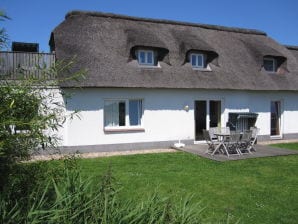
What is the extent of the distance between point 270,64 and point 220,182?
44.2 feet

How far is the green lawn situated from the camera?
673 centimetres

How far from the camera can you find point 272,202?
736cm

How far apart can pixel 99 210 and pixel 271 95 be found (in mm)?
17423

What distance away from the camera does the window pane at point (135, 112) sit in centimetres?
1551

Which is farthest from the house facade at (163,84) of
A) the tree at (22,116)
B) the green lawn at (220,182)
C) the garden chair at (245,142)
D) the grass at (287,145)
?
the tree at (22,116)

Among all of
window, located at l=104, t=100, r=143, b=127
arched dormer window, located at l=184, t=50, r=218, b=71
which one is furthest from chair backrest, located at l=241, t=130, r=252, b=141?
arched dormer window, located at l=184, t=50, r=218, b=71

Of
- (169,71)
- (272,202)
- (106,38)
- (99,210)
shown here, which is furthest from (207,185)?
(106,38)

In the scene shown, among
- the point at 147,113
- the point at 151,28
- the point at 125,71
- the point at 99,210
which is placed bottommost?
the point at 99,210

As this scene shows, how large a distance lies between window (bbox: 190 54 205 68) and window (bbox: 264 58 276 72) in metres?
4.76

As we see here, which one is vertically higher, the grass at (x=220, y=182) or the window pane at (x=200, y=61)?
the window pane at (x=200, y=61)

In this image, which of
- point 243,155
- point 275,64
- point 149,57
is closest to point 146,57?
point 149,57

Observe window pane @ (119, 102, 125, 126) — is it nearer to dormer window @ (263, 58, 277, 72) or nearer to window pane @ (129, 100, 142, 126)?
window pane @ (129, 100, 142, 126)

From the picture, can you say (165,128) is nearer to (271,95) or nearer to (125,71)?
(125,71)

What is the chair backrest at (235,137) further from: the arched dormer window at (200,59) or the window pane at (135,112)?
the arched dormer window at (200,59)
